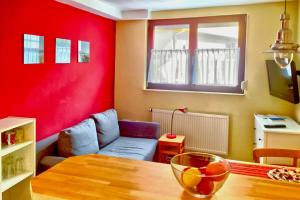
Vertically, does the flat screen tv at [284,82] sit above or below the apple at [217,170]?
above

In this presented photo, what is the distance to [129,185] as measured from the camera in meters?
1.38

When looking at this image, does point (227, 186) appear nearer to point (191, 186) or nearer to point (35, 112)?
point (191, 186)

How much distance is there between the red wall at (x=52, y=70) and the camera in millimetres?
2746

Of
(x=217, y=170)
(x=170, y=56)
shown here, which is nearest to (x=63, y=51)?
(x=170, y=56)

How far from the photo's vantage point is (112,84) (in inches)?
192

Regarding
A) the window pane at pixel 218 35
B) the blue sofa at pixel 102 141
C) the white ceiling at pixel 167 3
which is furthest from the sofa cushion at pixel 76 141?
the window pane at pixel 218 35

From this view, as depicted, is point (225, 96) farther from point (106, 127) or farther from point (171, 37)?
point (106, 127)

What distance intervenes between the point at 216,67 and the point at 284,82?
1183 mm

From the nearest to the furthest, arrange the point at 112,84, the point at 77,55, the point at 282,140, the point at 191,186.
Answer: the point at 191,186, the point at 282,140, the point at 77,55, the point at 112,84

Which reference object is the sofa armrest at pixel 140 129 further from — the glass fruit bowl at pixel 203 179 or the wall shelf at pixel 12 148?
the glass fruit bowl at pixel 203 179

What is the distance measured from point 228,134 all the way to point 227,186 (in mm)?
2981

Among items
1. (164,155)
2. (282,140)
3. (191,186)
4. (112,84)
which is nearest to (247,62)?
(282,140)

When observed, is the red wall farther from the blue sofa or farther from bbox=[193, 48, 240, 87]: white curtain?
bbox=[193, 48, 240, 87]: white curtain

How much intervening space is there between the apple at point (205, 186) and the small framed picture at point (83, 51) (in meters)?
3.03
